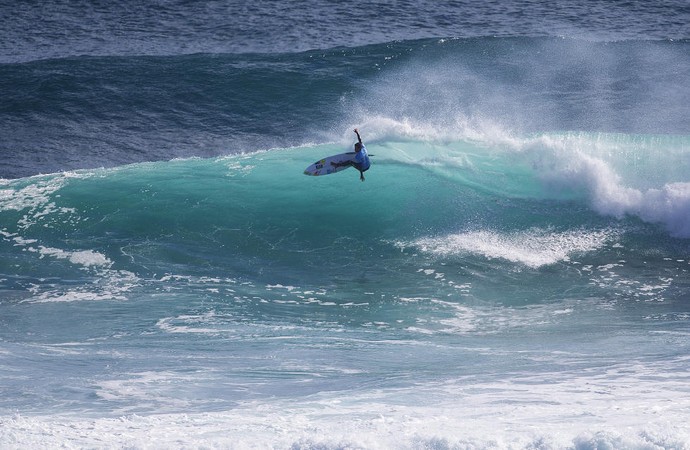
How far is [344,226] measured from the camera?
56.6ft

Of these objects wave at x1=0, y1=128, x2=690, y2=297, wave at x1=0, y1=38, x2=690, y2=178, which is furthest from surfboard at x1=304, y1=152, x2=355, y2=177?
wave at x1=0, y1=38, x2=690, y2=178

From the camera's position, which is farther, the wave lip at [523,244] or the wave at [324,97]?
the wave at [324,97]

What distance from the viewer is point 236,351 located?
489 inches

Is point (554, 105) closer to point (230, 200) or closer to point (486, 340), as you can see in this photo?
point (230, 200)

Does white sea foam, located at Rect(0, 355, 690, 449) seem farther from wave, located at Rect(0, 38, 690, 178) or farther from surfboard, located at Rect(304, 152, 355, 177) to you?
wave, located at Rect(0, 38, 690, 178)

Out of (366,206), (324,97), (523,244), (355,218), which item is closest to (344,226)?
(355,218)

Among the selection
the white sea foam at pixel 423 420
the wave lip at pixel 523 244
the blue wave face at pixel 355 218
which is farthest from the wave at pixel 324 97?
the white sea foam at pixel 423 420

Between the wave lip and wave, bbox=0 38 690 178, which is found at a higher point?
wave, bbox=0 38 690 178

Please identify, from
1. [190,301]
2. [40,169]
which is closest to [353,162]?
[190,301]

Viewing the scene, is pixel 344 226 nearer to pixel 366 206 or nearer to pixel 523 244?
pixel 366 206

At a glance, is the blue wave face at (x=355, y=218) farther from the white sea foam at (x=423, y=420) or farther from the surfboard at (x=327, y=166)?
the white sea foam at (x=423, y=420)

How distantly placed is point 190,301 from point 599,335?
5922mm

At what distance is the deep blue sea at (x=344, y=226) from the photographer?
34.3 ft

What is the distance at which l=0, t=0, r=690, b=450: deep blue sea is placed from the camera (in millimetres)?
10445
